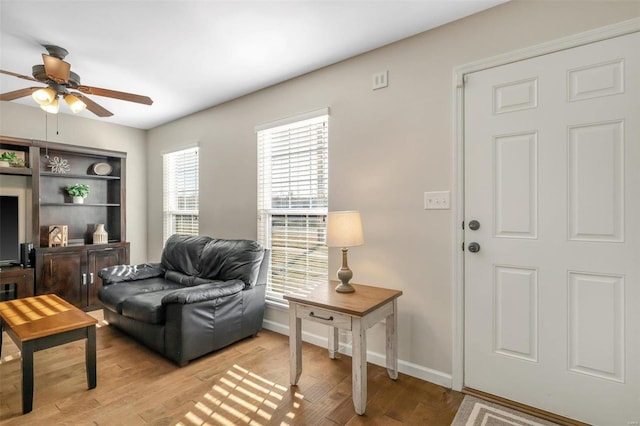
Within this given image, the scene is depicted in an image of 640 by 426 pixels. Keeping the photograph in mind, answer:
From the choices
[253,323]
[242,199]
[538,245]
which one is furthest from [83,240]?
[538,245]

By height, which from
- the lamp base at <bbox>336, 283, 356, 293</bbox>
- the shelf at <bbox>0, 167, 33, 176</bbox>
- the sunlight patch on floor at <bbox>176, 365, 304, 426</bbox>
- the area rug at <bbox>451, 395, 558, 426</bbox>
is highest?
the shelf at <bbox>0, 167, 33, 176</bbox>

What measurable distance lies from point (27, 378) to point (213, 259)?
1628mm

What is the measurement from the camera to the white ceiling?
2041 millimetres

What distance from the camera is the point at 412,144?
93.6 inches

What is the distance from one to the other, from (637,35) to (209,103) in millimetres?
3738

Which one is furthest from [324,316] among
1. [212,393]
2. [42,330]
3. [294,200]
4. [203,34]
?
[203,34]

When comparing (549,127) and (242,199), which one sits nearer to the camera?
(549,127)

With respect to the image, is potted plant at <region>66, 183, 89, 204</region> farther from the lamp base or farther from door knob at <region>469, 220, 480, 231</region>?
door knob at <region>469, 220, 480, 231</region>

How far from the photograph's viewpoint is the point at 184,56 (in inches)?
105

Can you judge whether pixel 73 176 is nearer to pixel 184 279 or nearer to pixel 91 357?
pixel 184 279

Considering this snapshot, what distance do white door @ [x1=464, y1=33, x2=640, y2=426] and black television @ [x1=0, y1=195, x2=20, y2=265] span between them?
4.64 metres

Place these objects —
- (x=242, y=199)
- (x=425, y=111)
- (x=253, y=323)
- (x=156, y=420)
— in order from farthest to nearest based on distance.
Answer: (x=242, y=199) < (x=253, y=323) < (x=425, y=111) < (x=156, y=420)

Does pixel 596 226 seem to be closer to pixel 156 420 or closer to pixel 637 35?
pixel 637 35

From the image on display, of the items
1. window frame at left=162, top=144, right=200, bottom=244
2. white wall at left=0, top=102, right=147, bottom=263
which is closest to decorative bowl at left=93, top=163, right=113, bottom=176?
white wall at left=0, top=102, right=147, bottom=263
